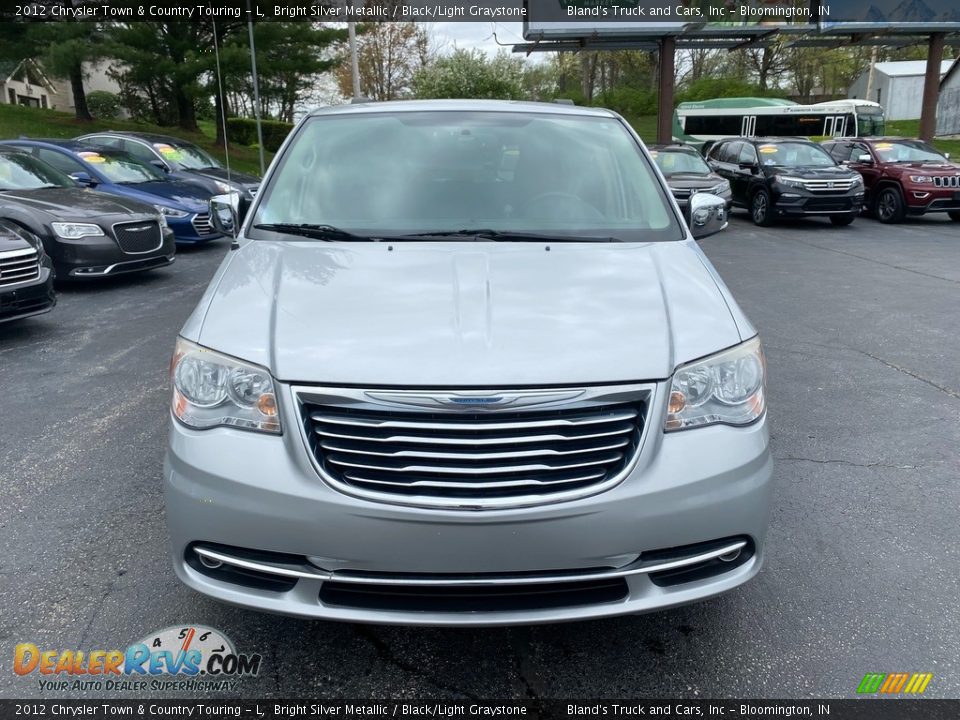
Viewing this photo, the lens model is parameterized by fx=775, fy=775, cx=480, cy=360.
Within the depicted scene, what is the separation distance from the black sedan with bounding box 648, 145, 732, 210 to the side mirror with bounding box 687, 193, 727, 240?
9384 mm

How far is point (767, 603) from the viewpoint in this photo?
2.90m

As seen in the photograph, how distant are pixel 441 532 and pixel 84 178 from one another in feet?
35.0

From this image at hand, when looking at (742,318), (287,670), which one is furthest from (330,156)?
(287,670)

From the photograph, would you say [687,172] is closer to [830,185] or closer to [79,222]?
[830,185]

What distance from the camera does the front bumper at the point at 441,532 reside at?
7.02 feet

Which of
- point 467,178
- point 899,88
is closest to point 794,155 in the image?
point 467,178

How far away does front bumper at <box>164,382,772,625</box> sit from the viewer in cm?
214

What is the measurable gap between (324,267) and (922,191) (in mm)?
15421

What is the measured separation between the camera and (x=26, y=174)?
358 inches

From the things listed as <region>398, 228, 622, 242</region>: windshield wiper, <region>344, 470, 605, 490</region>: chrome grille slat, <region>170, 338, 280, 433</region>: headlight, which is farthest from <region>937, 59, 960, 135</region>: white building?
<region>170, 338, 280, 433</region>: headlight

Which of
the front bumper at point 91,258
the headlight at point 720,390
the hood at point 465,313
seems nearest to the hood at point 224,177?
the front bumper at point 91,258

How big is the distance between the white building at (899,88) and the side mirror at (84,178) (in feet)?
171

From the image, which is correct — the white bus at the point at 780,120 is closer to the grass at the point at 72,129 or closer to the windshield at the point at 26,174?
the grass at the point at 72,129

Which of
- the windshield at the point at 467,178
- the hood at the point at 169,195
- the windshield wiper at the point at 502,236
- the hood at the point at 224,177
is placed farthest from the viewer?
the hood at the point at 224,177
